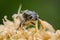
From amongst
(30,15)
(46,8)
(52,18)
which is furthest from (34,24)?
(46,8)

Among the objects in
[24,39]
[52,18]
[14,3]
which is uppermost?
[14,3]

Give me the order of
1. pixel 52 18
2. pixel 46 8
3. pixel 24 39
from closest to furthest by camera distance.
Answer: pixel 24 39
pixel 52 18
pixel 46 8

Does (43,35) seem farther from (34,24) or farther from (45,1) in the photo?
(45,1)

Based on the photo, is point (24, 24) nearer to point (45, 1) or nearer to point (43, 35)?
point (43, 35)

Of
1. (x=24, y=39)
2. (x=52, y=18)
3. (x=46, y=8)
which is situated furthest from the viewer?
(x=46, y=8)

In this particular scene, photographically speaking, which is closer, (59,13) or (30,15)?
(30,15)

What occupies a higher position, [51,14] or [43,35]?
[51,14]
